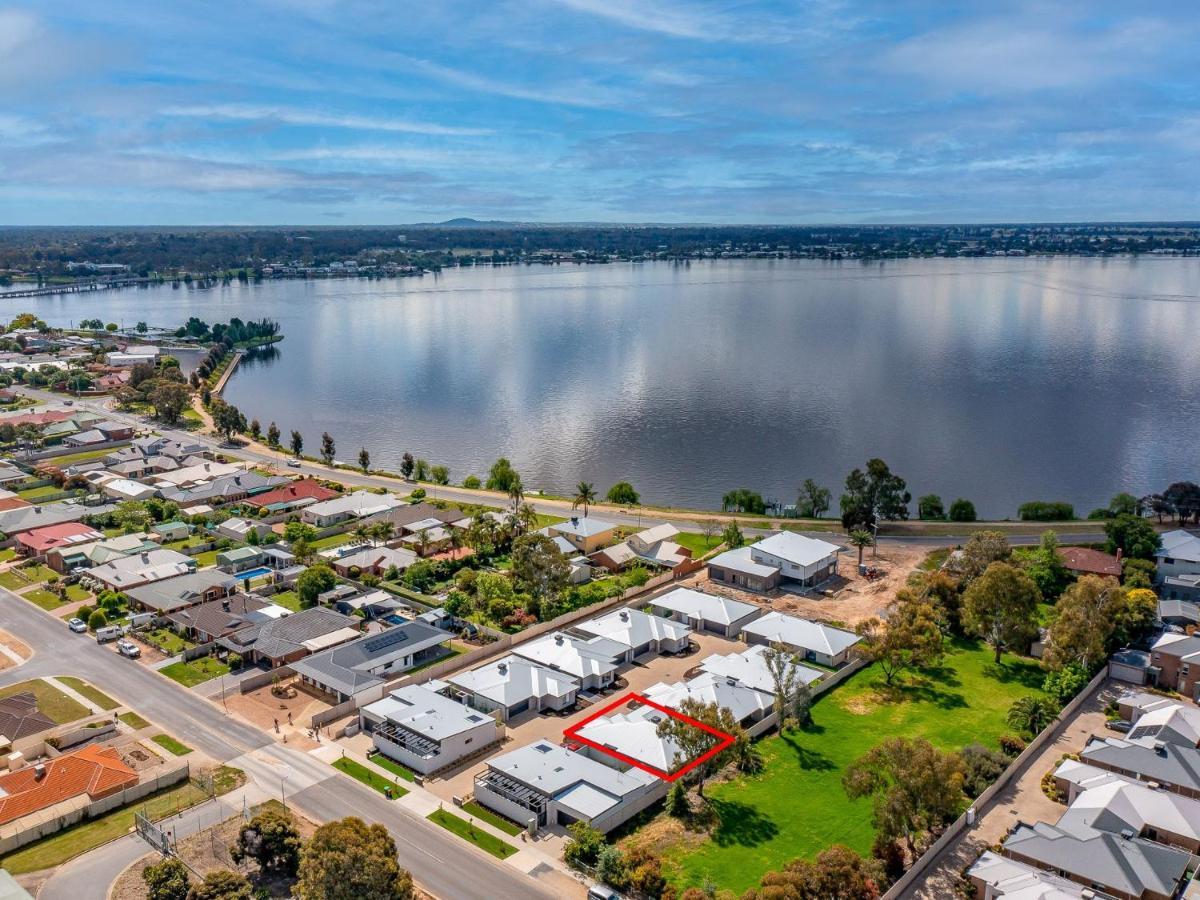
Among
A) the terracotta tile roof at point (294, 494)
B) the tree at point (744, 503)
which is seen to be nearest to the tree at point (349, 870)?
the terracotta tile roof at point (294, 494)

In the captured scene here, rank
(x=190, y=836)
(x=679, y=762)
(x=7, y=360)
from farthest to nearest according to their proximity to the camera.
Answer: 1. (x=7, y=360)
2. (x=679, y=762)
3. (x=190, y=836)

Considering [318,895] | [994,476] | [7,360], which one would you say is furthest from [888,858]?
[7,360]

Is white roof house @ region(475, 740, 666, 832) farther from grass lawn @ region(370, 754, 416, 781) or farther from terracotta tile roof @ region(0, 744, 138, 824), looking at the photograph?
terracotta tile roof @ region(0, 744, 138, 824)

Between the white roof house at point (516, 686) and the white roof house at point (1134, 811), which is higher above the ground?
the white roof house at point (1134, 811)

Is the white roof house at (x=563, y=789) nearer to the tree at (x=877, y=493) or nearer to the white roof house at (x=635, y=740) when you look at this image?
the white roof house at (x=635, y=740)

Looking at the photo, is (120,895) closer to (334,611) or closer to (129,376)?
(334,611)

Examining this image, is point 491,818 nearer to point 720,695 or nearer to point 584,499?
point 720,695
